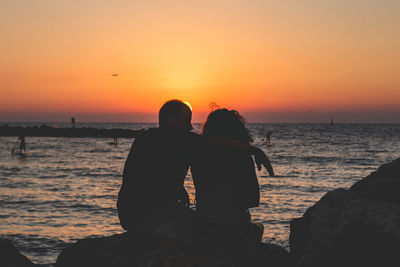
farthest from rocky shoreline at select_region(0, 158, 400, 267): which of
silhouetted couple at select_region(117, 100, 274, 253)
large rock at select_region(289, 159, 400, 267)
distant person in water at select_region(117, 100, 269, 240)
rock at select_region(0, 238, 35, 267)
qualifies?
rock at select_region(0, 238, 35, 267)

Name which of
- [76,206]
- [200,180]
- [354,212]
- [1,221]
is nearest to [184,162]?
[200,180]

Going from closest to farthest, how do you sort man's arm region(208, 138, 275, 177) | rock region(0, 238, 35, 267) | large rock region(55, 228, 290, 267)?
1. large rock region(55, 228, 290, 267)
2. man's arm region(208, 138, 275, 177)
3. rock region(0, 238, 35, 267)

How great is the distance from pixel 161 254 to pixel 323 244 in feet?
4.69

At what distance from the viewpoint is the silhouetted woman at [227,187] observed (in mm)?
3732

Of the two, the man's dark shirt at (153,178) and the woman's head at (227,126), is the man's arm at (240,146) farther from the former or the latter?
the man's dark shirt at (153,178)

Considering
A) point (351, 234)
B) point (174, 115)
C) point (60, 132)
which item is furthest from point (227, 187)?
point (60, 132)

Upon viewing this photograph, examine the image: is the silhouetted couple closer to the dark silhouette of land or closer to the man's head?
the man's head

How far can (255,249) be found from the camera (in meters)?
3.80

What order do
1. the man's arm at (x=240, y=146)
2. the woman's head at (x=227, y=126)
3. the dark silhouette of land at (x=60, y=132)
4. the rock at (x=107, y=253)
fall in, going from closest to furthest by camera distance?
the man's arm at (x=240, y=146) < the woman's head at (x=227, y=126) < the rock at (x=107, y=253) < the dark silhouette of land at (x=60, y=132)

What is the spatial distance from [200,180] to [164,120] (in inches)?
27.9

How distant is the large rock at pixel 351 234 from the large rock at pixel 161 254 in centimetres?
41

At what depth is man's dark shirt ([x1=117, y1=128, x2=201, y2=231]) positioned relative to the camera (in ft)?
13.4

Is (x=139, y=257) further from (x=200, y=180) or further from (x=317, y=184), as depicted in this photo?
(x=317, y=184)

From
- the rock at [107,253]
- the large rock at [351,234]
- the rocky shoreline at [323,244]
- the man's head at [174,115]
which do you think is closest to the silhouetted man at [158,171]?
the man's head at [174,115]
